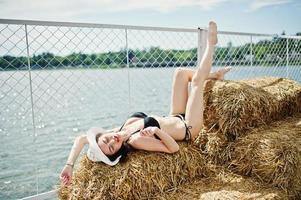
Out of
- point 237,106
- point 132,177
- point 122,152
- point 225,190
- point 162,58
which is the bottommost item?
point 225,190

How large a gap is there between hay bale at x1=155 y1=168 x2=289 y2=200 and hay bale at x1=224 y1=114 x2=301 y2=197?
60 millimetres

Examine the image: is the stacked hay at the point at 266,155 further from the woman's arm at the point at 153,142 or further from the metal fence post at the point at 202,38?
the metal fence post at the point at 202,38

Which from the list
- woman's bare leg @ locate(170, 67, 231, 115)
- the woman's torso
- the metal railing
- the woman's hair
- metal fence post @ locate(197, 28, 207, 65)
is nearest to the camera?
the woman's hair

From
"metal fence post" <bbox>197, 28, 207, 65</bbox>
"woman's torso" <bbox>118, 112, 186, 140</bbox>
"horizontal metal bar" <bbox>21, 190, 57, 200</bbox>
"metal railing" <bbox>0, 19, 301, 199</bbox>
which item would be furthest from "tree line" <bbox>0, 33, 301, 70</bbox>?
"horizontal metal bar" <bbox>21, 190, 57, 200</bbox>

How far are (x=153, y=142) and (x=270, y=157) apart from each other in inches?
28.4

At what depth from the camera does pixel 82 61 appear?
2734 mm

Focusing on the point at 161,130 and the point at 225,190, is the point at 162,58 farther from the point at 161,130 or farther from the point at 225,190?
the point at 225,190

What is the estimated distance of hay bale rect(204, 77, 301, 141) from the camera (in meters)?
2.26

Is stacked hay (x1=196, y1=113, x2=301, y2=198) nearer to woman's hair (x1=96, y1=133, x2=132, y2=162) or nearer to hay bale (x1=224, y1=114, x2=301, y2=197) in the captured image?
hay bale (x1=224, y1=114, x2=301, y2=197)

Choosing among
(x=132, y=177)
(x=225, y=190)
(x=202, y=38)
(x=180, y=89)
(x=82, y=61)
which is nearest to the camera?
(x=132, y=177)

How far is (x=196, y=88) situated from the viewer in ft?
7.79

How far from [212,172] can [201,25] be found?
1551 millimetres

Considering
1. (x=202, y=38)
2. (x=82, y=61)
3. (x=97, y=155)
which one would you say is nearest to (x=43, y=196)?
(x=97, y=155)

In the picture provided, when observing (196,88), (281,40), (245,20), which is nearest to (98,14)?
(245,20)
